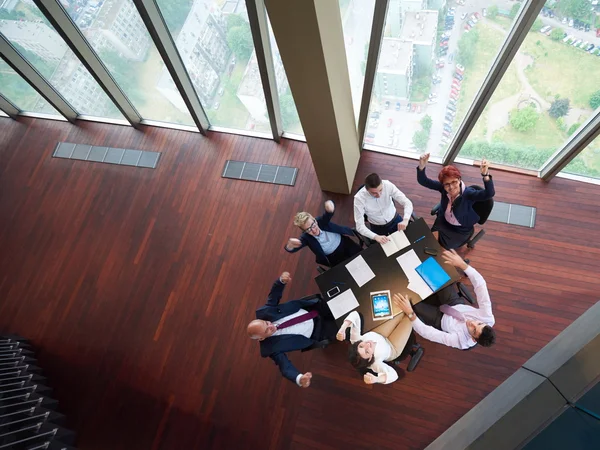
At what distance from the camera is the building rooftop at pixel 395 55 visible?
3.49 meters

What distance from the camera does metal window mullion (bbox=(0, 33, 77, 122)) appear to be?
4.93 meters

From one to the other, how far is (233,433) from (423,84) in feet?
14.3

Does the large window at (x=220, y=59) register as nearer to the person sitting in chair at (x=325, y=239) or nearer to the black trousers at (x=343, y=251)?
the person sitting in chair at (x=325, y=239)

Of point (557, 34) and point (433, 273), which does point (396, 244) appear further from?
point (557, 34)

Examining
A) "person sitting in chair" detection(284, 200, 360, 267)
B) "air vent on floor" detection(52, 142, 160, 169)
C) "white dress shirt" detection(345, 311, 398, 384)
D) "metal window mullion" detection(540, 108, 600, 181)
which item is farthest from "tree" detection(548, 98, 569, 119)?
"air vent on floor" detection(52, 142, 160, 169)

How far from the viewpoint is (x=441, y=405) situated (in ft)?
13.0

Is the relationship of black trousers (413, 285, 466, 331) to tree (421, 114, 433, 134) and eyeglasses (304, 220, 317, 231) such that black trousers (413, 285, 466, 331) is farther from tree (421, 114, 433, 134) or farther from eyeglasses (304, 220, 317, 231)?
tree (421, 114, 433, 134)

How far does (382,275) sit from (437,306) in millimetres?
698

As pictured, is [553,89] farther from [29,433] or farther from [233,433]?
[29,433]

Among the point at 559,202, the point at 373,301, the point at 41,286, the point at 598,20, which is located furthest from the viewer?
the point at 41,286

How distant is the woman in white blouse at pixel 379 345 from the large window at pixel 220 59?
3.21 meters

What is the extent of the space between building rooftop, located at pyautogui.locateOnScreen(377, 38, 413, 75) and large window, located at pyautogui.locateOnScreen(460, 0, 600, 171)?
0.78 m

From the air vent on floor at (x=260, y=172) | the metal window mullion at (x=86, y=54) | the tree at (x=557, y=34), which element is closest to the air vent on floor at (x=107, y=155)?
the metal window mullion at (x=86, y=54)

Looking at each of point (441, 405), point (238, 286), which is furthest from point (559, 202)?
point (238, 286)
